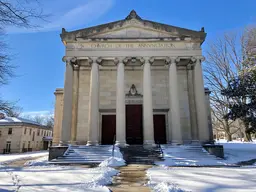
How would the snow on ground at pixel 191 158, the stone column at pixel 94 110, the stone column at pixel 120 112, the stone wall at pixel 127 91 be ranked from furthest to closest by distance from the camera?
the stone wall at pixel 127 91
the stone column at pixel 94 110
the stone column at pixel 120 112
the snow on ground at pixel 191 158

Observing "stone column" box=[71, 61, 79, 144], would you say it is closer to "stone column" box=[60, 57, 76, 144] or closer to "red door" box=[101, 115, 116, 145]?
"stone column" box=[60, 57, 76, 144]

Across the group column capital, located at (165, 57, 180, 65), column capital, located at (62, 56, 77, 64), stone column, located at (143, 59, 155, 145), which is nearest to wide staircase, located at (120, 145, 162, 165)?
stone column, located at (143, 59, 155, 145)

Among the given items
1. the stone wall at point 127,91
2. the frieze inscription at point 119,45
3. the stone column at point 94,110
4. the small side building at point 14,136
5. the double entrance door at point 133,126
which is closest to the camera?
the stone column at point 94,110

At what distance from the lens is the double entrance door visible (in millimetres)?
18062

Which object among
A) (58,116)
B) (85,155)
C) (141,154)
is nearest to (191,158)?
(141,154)

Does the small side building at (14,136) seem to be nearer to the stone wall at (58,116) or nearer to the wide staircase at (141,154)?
the stone wall at (58,116)

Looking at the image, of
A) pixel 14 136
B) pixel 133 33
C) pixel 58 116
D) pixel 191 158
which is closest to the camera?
pixel 191 158

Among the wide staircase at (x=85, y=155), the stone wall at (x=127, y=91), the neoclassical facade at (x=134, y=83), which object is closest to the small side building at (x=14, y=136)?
the stone wall at (x=127, y=91)

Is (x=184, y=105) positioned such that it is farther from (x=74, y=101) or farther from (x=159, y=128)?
(x=74, y=101)

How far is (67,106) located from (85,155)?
4434 millimetres

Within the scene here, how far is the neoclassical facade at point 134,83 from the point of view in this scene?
16031 mm

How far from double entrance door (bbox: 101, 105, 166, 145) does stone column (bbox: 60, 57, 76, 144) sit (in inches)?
137

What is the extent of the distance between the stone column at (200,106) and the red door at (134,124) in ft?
16.1

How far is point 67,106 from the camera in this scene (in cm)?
1608
